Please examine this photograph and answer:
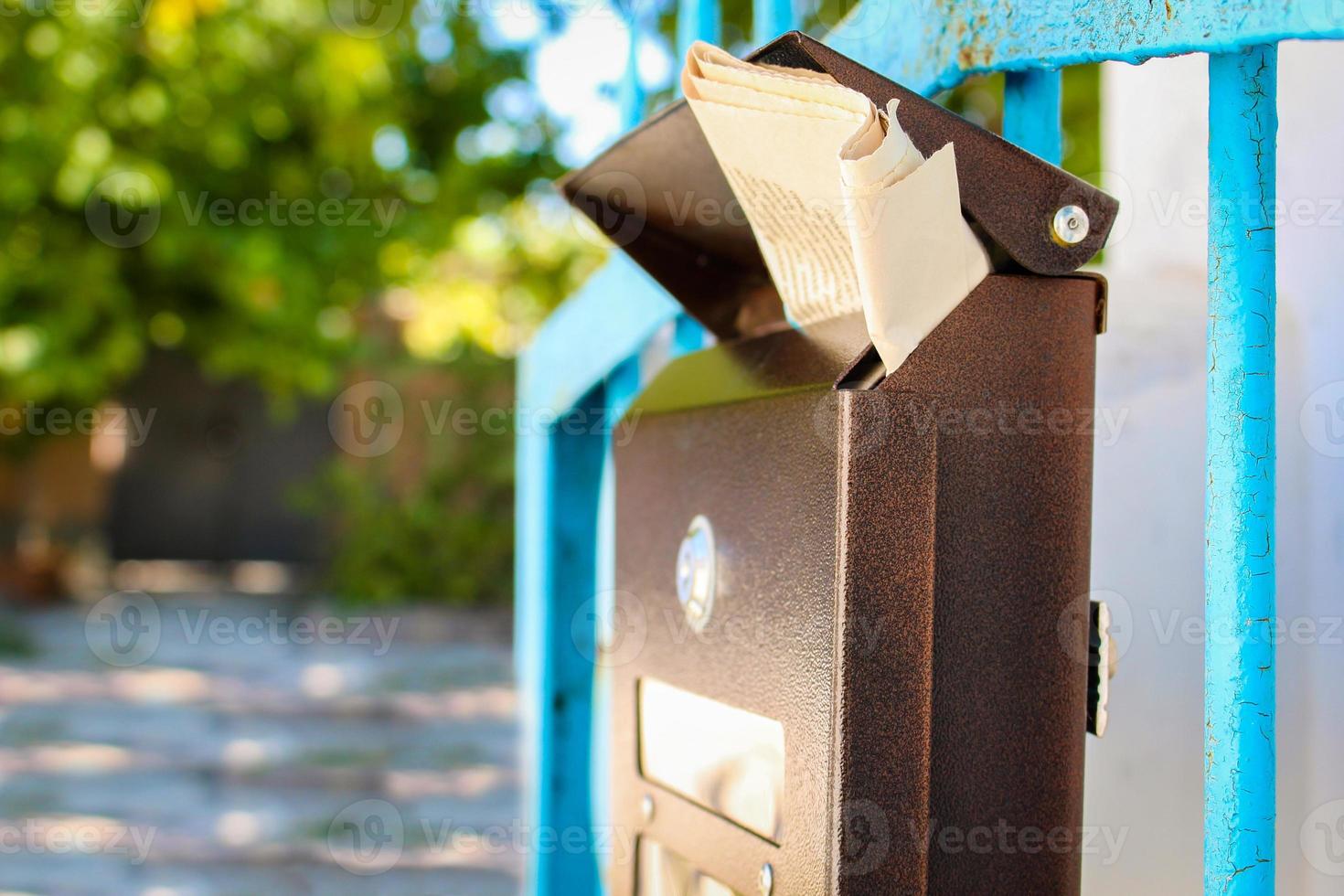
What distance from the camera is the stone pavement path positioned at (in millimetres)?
3953

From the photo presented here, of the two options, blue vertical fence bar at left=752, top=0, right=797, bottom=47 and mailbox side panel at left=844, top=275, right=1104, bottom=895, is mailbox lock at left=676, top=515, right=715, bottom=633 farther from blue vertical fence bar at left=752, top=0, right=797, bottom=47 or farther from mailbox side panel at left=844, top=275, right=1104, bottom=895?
blue vertical fence bar at left=752, top=0, right=797, bottom=47

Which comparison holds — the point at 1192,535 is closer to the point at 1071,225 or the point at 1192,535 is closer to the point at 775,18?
the point at 1071,225

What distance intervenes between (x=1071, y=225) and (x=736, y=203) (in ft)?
1.12

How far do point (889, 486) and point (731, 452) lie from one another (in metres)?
0.19

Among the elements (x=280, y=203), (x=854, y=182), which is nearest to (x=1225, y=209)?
(x=854, y=182)

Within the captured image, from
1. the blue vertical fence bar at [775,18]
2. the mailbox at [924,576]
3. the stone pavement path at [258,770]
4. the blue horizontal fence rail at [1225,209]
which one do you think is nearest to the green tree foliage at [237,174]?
the stone pavement path at [258,770]

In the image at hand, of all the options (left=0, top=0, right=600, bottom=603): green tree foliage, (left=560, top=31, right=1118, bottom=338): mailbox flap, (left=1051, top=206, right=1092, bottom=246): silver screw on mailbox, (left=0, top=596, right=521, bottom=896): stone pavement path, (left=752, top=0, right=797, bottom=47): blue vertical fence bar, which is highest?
(left=0, top=0, right=600, bottom=603): green tree foliage

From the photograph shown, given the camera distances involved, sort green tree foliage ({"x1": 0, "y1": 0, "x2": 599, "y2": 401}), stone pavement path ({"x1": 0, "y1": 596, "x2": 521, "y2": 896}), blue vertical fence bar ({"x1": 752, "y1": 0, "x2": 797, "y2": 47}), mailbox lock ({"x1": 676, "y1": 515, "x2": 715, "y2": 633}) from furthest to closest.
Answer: green tree foliage ({"x1": 0, "y1": 0, "x2": 599, "y2": 401}) → stone pavement path ({"x1": 0, "y1": 596, "x2": 521, "y2": 896}) → blue vertical fence bar ({"x1": 752, "y1": 0, "x2": 797, "y2": 47}) → mailbox lock ({"x1": 676, "y1": 515, "x2": 715, "y2": 633})

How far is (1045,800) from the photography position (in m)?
0.77

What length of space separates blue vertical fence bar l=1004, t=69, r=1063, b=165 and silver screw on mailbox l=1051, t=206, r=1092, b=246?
203mm

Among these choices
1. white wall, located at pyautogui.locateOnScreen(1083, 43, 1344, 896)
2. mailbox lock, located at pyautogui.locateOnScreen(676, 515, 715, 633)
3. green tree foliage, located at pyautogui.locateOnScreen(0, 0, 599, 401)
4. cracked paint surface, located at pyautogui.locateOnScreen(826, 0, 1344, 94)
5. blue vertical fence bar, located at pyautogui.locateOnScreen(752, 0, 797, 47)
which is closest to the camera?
cracked paint surface, located at pyautogui.locateOnScreen(826, 0, 1344, 94)

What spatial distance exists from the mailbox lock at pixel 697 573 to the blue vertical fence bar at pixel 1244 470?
1.13 ft

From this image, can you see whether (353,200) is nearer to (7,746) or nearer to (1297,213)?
(7,746)

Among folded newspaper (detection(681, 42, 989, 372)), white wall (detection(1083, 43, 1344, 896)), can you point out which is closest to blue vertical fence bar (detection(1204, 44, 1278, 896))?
folded newspaper (detection(681, 42, 989, 372))
